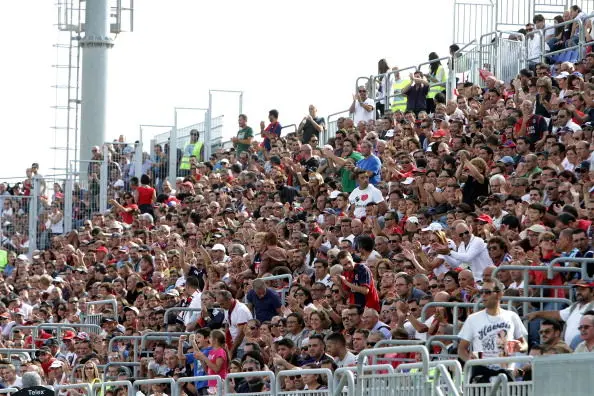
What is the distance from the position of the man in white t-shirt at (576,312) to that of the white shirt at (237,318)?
569cm

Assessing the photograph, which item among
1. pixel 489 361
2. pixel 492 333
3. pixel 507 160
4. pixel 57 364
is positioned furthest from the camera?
pixel 57 364

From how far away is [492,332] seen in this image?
14.1 metres

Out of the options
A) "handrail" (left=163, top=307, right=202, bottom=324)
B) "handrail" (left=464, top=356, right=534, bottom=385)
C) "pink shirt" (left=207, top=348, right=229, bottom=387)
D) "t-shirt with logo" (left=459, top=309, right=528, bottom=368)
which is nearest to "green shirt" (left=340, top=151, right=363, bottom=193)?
"handrail" (left=163, top=307, right=202, bottom=324)

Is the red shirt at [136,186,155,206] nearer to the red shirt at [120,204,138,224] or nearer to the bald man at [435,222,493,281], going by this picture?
the red shirt at [120,204,138,224]

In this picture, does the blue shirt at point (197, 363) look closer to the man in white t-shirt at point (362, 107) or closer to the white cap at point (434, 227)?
the white cap at point (434, 227)

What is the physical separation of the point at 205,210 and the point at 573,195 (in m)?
10.2

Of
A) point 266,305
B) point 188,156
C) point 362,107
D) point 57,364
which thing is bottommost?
point 57,364

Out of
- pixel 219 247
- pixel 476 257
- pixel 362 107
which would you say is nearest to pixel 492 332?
pixel 476 257

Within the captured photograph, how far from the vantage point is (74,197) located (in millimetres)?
34500

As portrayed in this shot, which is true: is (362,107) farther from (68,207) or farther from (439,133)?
(68,207)

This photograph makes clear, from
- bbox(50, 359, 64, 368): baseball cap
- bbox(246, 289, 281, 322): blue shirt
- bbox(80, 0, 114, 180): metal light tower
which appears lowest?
bbox(50, 359, 64, 368): baseball cap

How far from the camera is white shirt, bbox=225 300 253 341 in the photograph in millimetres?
19375

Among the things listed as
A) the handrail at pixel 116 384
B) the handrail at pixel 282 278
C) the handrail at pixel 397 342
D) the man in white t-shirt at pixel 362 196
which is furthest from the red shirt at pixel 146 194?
the handrail at pixel 397 342

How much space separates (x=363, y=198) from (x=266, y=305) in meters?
3.47
